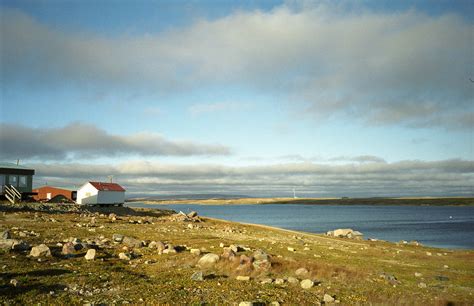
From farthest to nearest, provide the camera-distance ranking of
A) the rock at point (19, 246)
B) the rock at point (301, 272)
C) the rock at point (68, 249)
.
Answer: the rock at point (68, 249) → the rock at point (19, 246) → the rock at point (301, 272)

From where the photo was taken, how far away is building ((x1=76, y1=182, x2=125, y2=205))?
8050 centimetres

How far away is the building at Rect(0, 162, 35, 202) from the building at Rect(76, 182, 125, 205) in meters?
16.6

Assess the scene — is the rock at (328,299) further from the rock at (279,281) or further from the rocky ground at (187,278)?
the rock at (279,281)

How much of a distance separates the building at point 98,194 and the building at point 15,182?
16.6 metres

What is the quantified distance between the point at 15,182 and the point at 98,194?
2059 cm

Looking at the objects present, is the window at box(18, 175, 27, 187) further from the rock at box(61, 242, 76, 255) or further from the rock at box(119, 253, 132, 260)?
the rock at box(119, 253, 132, 260)

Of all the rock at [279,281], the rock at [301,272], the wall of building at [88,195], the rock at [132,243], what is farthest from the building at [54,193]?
the rock at [279,281]

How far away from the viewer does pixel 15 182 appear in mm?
61656

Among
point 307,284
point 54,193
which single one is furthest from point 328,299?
point 54,193

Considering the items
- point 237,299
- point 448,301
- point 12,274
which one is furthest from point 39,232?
point 448,301

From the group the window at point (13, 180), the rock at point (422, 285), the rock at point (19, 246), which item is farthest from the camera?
the window at point (13, 180)

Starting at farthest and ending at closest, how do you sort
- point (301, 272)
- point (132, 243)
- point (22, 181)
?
point (22, 181)
point (132, 243)
point (301, 272)

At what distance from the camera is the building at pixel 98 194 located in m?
80.5

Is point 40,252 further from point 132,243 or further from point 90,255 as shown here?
point 132,243
